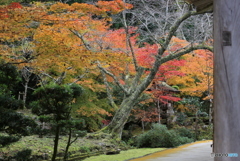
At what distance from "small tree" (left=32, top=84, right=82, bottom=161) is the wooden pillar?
181 inches

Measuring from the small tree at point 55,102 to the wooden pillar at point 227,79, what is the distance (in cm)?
460

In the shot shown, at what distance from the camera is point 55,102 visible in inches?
232

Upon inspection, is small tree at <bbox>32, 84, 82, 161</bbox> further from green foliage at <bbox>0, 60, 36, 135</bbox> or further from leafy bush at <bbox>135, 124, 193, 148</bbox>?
leafy bush at <bbox>135, 124, 193, 148</bbox>

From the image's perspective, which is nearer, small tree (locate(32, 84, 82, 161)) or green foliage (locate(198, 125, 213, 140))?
small tree (locate(32, 84, 82, 161))

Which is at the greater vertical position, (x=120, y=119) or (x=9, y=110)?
(x=9, y=110)

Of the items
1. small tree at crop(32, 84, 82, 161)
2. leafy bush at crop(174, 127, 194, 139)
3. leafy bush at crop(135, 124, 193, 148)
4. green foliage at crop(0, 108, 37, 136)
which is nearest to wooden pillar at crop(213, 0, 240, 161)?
green foliage at crop(0, 108, 37, 136)

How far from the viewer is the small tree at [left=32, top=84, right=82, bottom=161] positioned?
5.68 meters

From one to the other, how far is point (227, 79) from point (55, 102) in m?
4.99

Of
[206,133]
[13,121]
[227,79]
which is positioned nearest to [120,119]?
[206,133]

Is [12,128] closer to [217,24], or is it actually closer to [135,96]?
[217,24]

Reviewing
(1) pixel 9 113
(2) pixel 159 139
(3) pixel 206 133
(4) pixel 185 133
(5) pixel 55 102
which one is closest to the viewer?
(1) pixel 9 113

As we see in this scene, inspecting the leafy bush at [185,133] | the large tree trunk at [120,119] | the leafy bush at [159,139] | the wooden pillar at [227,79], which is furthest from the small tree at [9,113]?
the leafy bush at [185,133]

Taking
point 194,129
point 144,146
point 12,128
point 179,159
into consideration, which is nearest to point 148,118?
point 194,129

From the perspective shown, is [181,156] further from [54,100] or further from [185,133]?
[185,133]
